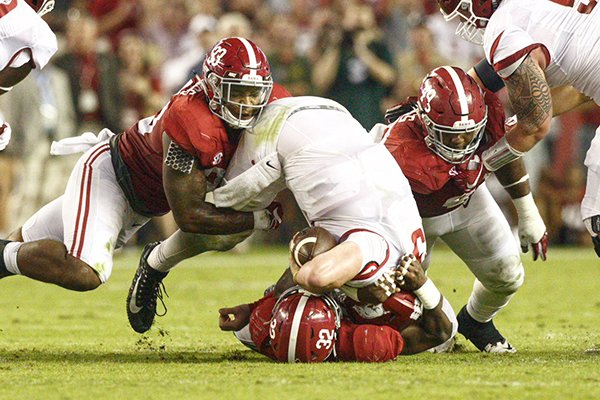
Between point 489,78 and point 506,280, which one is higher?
point 489,78

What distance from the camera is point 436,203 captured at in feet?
18.4

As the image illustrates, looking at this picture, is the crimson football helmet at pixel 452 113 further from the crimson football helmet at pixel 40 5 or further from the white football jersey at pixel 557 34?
the crimson football helmet at pixel 40 5

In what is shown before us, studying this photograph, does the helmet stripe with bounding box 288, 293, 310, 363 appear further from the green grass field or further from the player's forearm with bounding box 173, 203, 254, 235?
the player's forearm with bounding box 173, 203, 254, 235

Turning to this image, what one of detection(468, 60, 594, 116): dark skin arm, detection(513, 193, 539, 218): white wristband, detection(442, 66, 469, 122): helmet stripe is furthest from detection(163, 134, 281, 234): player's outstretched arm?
detection(468, 60, 594, 116): dark skin arm

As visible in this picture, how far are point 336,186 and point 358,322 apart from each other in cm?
63

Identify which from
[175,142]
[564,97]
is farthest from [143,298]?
[564,97]

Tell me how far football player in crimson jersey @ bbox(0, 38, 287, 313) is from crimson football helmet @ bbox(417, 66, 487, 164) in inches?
29.0

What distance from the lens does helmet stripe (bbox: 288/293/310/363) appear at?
196 inches

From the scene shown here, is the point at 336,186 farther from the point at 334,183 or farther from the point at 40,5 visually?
the point at 40,5

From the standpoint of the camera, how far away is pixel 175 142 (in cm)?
531

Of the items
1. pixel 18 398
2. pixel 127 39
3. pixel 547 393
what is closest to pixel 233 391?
pixel 18 398

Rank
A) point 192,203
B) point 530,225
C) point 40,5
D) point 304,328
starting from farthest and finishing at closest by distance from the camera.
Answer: point 40,5, point 530,225, point 192,203, point 304,328

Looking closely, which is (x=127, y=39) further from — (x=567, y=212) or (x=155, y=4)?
(x=567, y=212)

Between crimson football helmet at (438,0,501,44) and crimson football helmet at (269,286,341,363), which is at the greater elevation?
crimson football helmet at (438,0,501,44)
